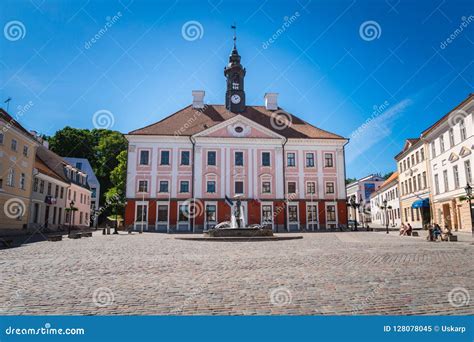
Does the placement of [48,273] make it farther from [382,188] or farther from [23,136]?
[382,188]

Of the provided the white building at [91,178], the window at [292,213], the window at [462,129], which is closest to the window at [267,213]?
the window at [292,213]

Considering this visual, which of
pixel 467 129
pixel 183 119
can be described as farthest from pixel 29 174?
pixel 467 129

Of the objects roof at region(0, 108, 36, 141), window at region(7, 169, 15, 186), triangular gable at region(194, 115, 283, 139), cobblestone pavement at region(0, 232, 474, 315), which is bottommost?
cobblestone pavement at region(0, 232, 474, 315)

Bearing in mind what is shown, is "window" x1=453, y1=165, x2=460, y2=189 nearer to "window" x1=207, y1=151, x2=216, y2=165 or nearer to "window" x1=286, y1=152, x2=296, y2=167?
"window" x1=286, y1=152, x2=296, y2=167

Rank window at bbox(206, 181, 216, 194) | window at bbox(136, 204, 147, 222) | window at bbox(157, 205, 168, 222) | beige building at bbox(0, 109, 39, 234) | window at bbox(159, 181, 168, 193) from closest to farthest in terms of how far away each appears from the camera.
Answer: beige building at bbox(0, 109, 39, 234)
window at bbox(136, 204, 147, 222)
window at bbox(157, 205, 168, 222)
window at bbox(159, 181, 168, 193)
window at bbox(206, 181, 216, 194)

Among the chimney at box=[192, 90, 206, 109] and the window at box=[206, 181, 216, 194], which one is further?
the chimney at box=[192, 90, 206, 109]

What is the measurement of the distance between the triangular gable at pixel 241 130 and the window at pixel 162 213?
949 cm

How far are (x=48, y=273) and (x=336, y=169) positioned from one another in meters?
35.7

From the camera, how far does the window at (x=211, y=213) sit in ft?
121

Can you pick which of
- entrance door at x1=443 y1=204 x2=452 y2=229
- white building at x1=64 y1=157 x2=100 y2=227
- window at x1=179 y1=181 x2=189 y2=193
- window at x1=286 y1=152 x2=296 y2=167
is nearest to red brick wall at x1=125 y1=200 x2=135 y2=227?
window at x1=179 y1=181 x2=189 y2=193

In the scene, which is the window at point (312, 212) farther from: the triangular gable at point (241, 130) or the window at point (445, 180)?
the window at point (445, 180)

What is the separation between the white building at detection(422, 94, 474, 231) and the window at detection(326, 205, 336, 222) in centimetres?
984

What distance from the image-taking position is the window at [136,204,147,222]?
36.6m

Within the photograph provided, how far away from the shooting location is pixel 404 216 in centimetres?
4356
